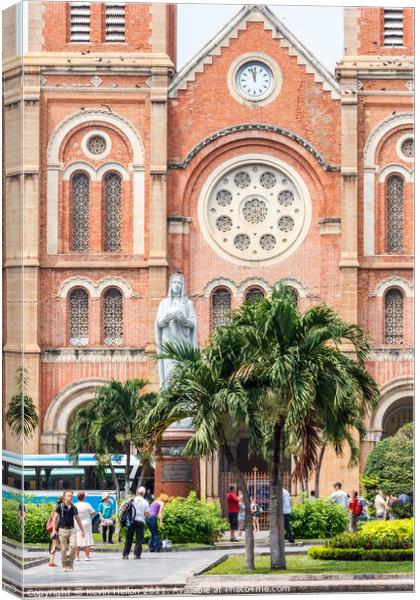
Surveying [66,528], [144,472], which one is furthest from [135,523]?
[144,472]

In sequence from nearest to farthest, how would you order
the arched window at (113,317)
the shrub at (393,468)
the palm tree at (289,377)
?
the palm tree at (289,377) < the shrub at (393,468) < the arched window at (113,317)

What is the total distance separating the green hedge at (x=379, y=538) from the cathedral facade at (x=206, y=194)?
8.74 metres

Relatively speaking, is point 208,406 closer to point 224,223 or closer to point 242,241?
point 242,241

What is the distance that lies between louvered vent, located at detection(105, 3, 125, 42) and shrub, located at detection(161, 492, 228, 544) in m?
11.9

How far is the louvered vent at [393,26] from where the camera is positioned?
147 feet

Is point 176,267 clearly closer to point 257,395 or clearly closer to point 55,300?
point 55,300

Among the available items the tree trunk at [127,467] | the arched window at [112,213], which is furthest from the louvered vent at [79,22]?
the tree trunk at [127,467]

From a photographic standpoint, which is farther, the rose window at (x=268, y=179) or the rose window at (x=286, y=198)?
the rose window at (x=268, y=179)

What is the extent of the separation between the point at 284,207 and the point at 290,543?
1061 centimetres

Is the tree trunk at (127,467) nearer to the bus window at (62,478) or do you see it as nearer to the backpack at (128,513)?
the bus window at (62,478)

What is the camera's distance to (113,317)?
49.9m

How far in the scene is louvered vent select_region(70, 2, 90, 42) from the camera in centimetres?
4647

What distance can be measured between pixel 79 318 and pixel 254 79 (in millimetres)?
7381

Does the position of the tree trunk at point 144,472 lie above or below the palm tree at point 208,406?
below
